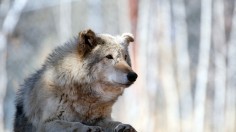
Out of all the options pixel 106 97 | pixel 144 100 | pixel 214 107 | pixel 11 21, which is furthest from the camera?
pixel 214 107

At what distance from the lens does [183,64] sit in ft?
39.1

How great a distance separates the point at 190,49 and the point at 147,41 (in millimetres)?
862

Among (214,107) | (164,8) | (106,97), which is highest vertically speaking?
(164,8)

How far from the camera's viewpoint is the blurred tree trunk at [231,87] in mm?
12016

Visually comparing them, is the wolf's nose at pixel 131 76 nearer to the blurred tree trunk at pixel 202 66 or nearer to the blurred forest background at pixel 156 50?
the blurred forest background at pixel 156 50

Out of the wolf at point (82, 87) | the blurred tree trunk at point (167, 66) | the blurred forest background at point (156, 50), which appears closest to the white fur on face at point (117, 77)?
the wolf at point (82, 87)

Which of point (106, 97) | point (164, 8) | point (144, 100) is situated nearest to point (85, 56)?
point (106, 97)

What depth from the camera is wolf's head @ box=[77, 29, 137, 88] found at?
19.4 ft

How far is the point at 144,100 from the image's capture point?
11.3 m

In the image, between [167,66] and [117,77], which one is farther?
[167,66]

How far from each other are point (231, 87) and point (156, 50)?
5.02 ft

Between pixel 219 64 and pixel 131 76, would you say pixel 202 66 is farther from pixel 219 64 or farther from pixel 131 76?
pixel 131 76

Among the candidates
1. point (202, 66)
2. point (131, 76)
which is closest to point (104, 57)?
point (131, 76)

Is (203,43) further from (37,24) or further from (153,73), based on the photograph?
(37,24)
